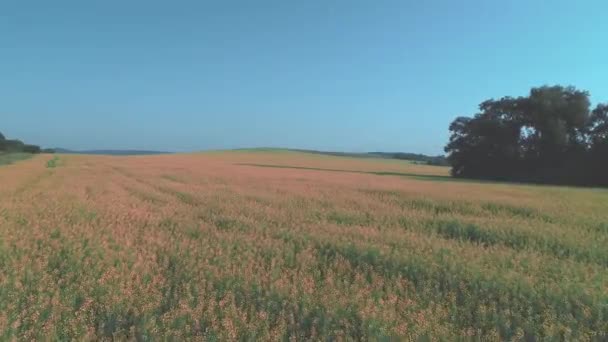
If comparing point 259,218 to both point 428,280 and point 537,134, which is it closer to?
point 428,280

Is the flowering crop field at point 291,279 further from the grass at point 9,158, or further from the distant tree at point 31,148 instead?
the distant tree at point 31,148

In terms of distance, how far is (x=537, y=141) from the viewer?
4369 cm

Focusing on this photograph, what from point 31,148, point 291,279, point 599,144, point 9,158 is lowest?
point 291,279

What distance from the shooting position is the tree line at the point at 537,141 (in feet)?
125

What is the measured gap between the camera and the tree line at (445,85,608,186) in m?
38.0

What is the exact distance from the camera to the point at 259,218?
36.0ft

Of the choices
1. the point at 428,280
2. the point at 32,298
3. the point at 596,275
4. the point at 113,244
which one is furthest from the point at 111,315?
the point at 596,275

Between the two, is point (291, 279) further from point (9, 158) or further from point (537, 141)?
point (9, 158)

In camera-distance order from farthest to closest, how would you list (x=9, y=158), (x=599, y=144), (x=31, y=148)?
(x=31, y=148)
(x=9, y=158)
(x=599, y=144)

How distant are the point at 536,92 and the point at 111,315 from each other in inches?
2010

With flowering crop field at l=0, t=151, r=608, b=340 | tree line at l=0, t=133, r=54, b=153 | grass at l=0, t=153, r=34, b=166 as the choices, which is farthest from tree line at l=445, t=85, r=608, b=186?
tree line at l=0, t=133, r=54, b=153

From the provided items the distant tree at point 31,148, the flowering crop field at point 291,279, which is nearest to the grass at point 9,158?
the distant tree at point 31,148

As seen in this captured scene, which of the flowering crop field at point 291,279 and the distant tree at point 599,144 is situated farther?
the distant tree at point 599,144

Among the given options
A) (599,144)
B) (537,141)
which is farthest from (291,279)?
(537,141)
